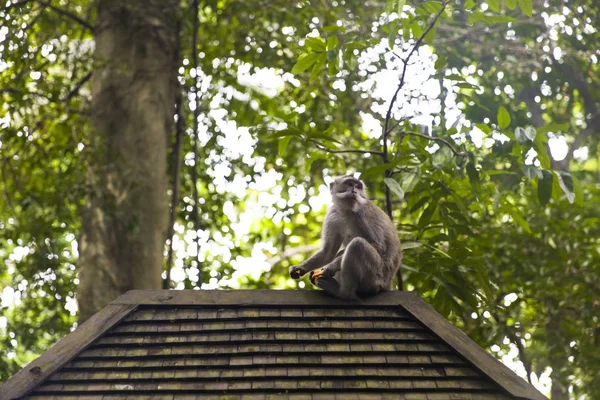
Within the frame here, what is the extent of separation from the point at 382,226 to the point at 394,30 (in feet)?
6.00

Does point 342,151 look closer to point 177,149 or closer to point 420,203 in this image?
point 420,203

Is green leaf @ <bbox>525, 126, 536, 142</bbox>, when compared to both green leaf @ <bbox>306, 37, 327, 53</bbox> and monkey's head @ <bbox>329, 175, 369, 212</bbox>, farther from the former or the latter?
green leaf @ <bbox>306, 37, 327, 53</bbox>

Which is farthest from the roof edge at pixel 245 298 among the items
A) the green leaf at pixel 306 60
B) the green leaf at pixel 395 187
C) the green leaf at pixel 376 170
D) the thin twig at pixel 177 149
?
the thin twig at pixel 177 149

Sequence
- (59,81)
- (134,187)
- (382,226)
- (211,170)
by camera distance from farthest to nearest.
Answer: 1. (211,170)
2. (59,81)
3. (134,187)
4. (382,226)

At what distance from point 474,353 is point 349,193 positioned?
2.47 metres

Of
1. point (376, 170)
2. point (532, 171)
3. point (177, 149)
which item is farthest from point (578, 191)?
point (177, 149)

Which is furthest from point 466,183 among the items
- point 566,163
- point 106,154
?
point 566,163

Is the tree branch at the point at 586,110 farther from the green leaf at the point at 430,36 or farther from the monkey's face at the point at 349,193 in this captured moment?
the monkey's face at the point at 349,193

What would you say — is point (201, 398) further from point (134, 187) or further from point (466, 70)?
point (466, 70)

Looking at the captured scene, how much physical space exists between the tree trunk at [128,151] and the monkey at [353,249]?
3.14m

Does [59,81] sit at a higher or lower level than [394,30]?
higher

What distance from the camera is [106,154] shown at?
9.58 meters

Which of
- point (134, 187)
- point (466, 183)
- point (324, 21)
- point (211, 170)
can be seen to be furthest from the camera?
point (211, 170)

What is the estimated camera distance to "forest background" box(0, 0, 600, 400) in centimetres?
716
